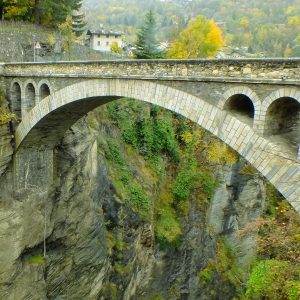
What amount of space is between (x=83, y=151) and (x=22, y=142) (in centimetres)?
310

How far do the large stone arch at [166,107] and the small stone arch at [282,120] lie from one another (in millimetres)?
411

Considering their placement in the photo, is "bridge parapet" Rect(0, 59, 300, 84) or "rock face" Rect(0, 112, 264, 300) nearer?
"bridge parapet" Rect(0, 59, 300, 84)

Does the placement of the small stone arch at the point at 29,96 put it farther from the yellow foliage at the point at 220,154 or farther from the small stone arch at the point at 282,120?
the yellow foliage at the point at 220,154

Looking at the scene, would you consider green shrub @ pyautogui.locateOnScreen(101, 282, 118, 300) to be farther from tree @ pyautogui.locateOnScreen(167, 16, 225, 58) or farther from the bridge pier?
tree @ pyautogui.locateOnScreen(167, 16, 225, 58)

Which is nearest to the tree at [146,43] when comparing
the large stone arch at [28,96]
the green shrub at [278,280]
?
the large stone arch at [28,96]

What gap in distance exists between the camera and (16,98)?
16859mm

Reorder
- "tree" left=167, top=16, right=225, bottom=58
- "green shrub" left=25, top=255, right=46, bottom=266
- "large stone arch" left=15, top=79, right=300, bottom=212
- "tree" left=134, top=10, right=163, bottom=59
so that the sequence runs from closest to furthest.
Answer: "large stone arch" left=15, top=79, right=300, bottom=212 < "green shrub" left=25, top=255, right=46, bottom=266 < "tree" left=134, top=10, right=163, bottom=59 < "tree" left=167, top=16, right=225, bottom=58

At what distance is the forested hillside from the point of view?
8750 centimetres

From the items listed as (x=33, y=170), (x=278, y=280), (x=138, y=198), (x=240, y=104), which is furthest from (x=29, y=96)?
(x=278, y=280)

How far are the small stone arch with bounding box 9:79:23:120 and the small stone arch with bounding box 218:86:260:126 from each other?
10890mm

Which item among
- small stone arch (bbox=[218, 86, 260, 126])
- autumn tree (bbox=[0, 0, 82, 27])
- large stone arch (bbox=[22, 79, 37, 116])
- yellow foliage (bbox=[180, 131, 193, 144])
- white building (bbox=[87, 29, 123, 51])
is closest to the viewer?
small stone arch (bbox=[218, 86, 260, 126])

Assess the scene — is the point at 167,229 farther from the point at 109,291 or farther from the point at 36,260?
the point at 36,260

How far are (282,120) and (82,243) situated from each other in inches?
509

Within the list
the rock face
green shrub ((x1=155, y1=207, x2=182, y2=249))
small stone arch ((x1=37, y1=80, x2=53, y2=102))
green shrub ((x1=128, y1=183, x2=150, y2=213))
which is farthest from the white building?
small stone arch ((x1=37, y1=80, x2=53, y2=102))
